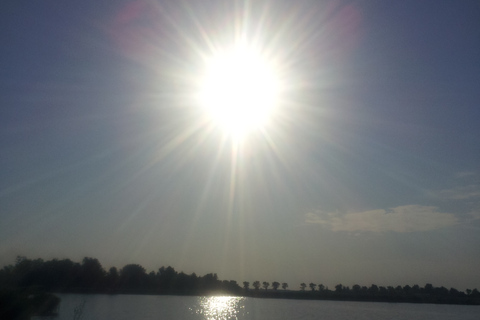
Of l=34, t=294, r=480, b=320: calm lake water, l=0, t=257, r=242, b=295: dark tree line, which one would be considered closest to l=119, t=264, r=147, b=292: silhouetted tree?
l=0, t=257, r=242, b=295: dark tree line

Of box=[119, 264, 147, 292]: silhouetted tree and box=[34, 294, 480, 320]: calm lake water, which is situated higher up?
box=[119, 264, 147, 292]: silhouetted tree

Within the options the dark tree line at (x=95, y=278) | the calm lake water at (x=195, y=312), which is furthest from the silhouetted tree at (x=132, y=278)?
the calm lake water at (x=195, y=312)

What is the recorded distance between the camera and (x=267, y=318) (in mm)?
71812

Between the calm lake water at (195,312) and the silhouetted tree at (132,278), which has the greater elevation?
the silhouetted tree at (132,278)

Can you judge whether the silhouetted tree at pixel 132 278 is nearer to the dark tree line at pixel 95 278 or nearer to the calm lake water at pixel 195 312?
the dark tree line at pixel 95 278

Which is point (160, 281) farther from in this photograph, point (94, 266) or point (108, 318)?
point (108, 318)

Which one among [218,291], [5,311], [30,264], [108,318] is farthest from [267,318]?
[218,291]

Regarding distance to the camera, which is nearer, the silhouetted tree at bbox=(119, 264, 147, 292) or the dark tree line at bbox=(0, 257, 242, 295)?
the dark tree line at bbox=(0, 257, 242, 295)

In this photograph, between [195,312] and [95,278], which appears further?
[95,278]

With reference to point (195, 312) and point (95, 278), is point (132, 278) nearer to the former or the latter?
point (95, 278)

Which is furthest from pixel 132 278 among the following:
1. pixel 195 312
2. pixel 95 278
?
pixel 195 312

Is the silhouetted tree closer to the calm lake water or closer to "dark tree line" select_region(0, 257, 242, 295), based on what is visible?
"dark tree line" select_region(0, 257, 242, 295)

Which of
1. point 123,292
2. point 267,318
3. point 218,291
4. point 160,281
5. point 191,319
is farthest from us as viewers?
point 218,291

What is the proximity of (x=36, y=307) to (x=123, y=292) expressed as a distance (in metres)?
106
